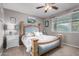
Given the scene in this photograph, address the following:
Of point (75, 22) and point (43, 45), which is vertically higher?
point (75, 22)

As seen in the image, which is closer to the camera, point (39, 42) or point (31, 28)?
point (39, 42)

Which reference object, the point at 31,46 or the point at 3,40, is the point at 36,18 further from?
the point at 3,40

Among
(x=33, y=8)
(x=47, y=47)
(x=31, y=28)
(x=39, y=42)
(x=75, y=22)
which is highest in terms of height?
(x=33, y=8)

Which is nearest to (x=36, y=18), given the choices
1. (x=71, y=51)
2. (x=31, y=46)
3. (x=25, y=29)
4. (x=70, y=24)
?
(x=25, y=29)

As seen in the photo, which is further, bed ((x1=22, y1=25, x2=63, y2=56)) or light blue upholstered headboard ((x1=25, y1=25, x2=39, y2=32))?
light blue upholstered headboard ((x1=25, y1=25, x2=39, y2=32))

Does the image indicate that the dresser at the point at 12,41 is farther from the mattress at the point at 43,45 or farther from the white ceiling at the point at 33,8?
the white ceiling at the point at 33,8

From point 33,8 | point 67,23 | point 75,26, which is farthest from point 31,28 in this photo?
point 75,26

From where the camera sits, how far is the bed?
1579 mm

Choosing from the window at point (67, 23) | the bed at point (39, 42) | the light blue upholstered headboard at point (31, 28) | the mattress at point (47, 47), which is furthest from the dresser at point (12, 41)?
the window at point (67, 23)

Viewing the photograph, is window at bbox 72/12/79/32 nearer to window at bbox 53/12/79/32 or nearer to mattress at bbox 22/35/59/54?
window at bbox 53/12/79/32

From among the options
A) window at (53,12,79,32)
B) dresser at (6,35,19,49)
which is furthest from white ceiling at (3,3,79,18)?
dresser at (6,35,19,49)

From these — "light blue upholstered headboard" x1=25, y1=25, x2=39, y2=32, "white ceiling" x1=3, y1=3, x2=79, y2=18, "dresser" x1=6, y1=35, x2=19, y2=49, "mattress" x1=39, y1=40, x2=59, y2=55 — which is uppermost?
"white ceiling" x1=3, y1=3, x2=79, y2=18

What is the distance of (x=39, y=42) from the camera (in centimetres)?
159

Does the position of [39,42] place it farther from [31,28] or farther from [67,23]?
[67,23]
